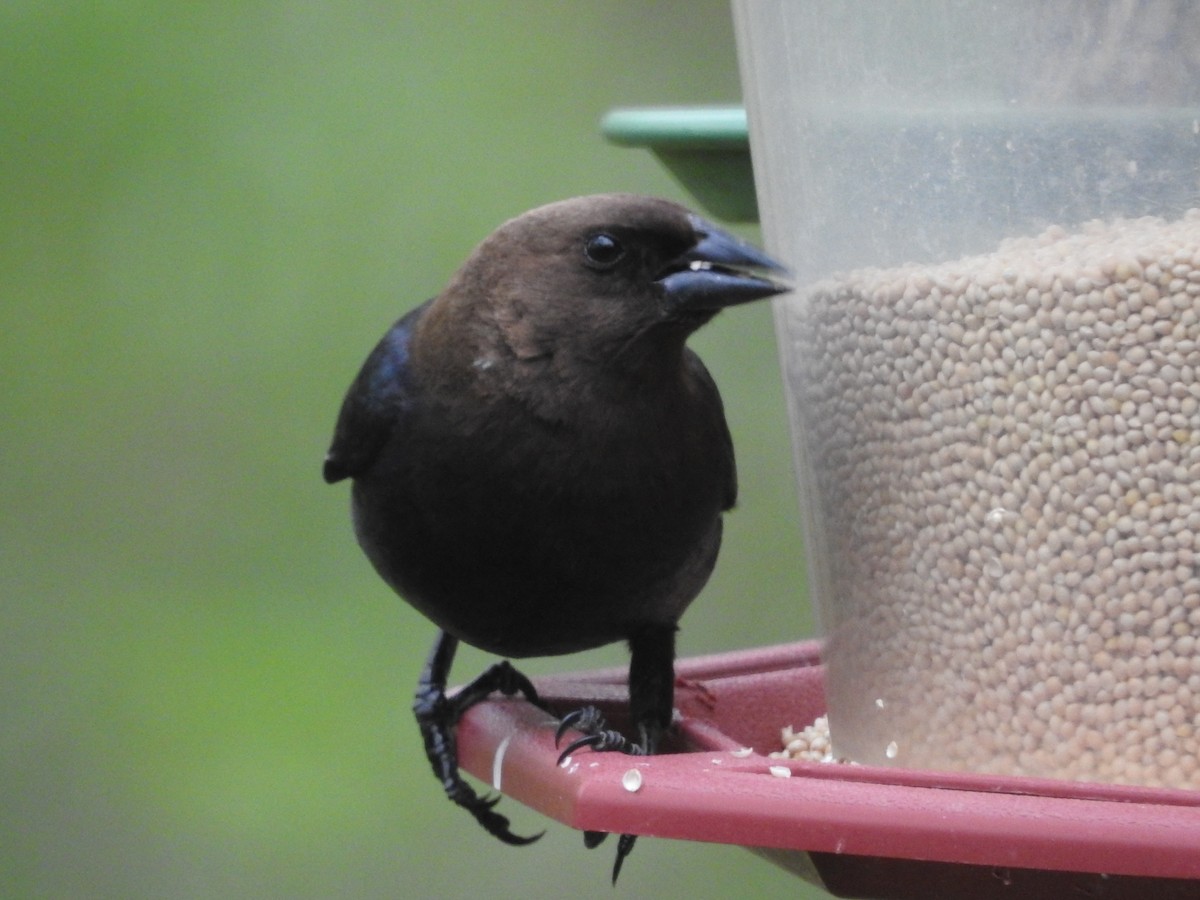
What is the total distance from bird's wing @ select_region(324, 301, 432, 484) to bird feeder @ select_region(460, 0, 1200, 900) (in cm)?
72

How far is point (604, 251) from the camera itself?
2826mm

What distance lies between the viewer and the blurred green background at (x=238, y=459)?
6.05 m

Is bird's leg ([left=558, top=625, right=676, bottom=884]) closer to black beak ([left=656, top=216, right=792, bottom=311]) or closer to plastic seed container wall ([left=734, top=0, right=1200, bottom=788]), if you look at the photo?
plastic seed container wall ([left=734, top=0, right=1200, bottom=788])

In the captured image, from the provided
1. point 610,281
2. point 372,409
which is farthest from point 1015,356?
point 372,409

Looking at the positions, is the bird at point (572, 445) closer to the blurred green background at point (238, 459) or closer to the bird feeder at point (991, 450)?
the bird feeder at point (991, 450)

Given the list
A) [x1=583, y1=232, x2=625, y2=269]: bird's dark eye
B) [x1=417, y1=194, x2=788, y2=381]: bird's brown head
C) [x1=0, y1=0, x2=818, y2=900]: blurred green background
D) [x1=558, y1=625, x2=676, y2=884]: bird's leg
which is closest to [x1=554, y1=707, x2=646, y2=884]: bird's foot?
[x1=558, y1=625, x2=676, y2=884]: bird's leg

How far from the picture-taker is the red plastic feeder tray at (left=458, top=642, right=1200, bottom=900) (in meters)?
1.86

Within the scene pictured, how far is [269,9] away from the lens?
647cm

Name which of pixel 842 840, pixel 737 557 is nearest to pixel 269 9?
pixel 737 557

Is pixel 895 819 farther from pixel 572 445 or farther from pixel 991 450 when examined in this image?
pixel 572 445

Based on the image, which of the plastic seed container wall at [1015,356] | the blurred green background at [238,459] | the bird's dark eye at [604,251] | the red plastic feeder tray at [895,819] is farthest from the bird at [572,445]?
the blurred green background at [238,459]

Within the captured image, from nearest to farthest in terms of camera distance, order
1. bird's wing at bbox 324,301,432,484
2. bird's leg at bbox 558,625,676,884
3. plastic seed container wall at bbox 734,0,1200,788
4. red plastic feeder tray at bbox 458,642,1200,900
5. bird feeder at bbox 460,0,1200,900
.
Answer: red plastic feeder tray at bbox 458,642,1200,900 < bird feeder at bbox 460,0,1200,900 < plastic seed container wall at bbox 734,0,1200,788 < bird's leg at bbox 558,625,676,884 < bird's wing at bbox 324,301,432,484

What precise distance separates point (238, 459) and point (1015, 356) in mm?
4476

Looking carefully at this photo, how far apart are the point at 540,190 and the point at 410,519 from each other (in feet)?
12.0
